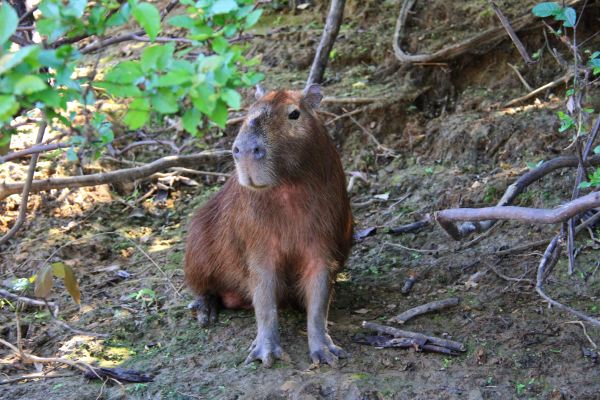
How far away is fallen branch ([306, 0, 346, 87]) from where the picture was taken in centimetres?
627

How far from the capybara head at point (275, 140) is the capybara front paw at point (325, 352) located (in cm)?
85

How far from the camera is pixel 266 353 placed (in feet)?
13.5

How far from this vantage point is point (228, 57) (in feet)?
8.25

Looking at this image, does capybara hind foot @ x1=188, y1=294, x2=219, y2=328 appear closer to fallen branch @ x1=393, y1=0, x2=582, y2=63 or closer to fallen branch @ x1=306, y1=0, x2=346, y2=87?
fallen branch @ x1=306, y1=0, x2=346, y2=87

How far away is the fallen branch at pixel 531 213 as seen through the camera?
10.4 feet

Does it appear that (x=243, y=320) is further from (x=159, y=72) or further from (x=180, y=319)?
(x=159, y=72)

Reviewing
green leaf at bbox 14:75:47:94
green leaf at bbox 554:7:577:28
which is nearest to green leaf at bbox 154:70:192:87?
green leaf at bbox 14:75:47:94

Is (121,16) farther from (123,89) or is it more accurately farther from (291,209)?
(291,209)

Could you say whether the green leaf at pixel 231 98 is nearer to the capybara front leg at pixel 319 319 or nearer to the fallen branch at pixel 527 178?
the capybara front leg at pixel 319 319

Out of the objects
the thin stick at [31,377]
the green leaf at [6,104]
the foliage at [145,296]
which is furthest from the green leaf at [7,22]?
the foliage at [145,296]

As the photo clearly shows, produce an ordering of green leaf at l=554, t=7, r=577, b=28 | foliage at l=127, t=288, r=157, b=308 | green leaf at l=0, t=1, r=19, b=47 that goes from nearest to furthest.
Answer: green leaf at l=0, t=1, r=19, b=47, green leaf at l=554, t=7, r=577, b=28, foliage at l=127, t=288, r=157, b=308

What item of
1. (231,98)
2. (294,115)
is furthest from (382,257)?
(231,98)

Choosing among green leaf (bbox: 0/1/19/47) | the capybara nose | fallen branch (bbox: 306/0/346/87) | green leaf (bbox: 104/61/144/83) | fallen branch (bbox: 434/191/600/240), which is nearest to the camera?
green leaf (bbox: 0/1/19/47)

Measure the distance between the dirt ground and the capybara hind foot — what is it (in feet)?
0.21
